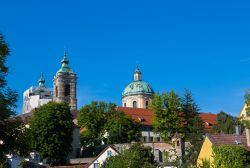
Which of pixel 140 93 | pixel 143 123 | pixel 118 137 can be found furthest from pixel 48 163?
pixel 140 93

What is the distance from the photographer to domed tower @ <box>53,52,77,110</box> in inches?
5433

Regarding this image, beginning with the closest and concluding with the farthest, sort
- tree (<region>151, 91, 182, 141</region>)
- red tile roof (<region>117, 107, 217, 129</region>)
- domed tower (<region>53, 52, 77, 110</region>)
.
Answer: tree (<region>151, 91, 182, 141</region>) < red tile roof (<region>117, 107, 217, 129</region>) < domed tower (<region>53, 52, 77, 110</region>)

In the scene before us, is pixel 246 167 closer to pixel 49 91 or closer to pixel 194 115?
pixel 194 115

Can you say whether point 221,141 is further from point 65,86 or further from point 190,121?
point 65,86

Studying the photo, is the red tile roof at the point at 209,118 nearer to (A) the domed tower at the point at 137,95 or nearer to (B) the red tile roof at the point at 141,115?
(B) the red tile roof at the point at 141,115

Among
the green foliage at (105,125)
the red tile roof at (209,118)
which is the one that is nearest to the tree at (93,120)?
the green foliage at (105,125)

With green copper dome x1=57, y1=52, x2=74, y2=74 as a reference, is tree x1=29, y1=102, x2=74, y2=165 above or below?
below

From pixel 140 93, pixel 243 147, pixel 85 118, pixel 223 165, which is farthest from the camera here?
pixel 140 93

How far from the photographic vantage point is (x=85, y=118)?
308ft

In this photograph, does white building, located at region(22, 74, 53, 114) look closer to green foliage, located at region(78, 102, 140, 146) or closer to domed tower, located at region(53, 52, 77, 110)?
domed tower, located at region(53, 52, 77, 110)

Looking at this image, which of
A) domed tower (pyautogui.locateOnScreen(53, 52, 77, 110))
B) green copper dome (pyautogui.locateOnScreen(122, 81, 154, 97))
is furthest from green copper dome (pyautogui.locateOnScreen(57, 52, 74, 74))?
green copper dome (pyautogui.locateOnScreen(122, 81, 154, 97))

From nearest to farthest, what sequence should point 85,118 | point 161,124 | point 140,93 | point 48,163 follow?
point 48,163 → point 161,124 → point 85,118 → point 140,93

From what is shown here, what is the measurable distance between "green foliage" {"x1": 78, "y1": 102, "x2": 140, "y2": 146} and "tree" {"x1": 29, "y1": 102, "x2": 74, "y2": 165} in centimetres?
1160

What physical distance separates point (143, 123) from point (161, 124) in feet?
82.5
